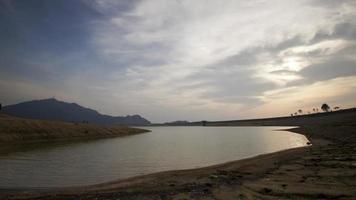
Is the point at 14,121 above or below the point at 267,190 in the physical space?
above

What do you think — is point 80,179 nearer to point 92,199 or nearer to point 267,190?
point 92,199

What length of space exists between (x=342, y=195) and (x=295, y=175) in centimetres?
647

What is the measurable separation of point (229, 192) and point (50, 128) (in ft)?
241

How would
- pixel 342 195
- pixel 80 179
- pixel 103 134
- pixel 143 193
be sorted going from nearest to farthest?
pixel 342 195, pixel 143 193, pixel 80 179, pixel 103 134

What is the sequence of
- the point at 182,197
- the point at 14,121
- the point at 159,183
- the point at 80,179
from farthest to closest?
1. the point at 14,121
2. the point at 80,179
3. the point at 159,183
4. the point at 182,197

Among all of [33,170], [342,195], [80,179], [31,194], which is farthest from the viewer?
[33,170]

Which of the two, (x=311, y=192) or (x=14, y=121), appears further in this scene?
(x=14, y=121)

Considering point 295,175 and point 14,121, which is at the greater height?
point 14,121

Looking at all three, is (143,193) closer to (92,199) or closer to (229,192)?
(92,199)

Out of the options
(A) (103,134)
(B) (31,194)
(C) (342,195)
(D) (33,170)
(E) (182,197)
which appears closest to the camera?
(C) (342,195)

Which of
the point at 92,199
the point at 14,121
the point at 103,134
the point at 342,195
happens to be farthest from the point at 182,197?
the point at 103,134

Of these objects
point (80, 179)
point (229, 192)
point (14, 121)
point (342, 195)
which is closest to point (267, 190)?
point (229, 192)

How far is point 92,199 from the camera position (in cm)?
1548

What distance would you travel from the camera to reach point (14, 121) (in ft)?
229
